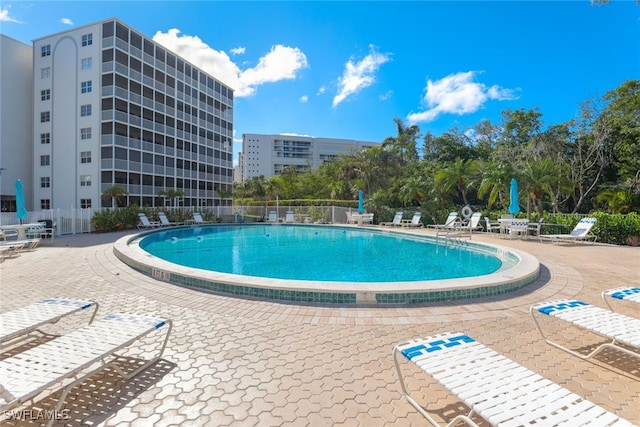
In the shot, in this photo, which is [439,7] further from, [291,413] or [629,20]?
[291,413]

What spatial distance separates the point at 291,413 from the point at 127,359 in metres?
1.86

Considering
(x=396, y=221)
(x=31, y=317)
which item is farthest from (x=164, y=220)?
(x=31, y=317)

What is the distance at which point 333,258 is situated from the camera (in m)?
10.4

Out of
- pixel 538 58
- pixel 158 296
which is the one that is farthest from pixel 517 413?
pixel 538 58

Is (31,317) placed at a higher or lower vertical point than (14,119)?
lower

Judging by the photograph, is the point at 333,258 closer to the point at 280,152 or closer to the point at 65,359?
the point at 65,359

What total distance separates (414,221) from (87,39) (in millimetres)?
33163

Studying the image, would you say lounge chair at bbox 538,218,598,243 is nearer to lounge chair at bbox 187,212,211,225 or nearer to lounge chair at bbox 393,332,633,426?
lounge chair at bbox 393,332,633,426

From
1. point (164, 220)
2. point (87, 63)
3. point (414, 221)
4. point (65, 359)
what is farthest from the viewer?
point (87, 63)

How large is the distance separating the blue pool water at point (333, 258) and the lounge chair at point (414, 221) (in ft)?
12.2

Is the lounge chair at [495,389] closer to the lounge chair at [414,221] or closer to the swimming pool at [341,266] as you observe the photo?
the swimming pool at [341,266]

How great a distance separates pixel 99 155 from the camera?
93.2ft

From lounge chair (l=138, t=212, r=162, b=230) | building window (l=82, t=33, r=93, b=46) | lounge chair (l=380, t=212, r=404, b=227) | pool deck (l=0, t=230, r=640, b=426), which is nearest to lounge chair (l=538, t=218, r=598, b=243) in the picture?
pool deck (l=0, t=230, r=640, b=426)

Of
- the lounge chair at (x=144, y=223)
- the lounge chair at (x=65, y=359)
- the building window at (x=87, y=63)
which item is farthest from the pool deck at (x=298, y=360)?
the building window at (x=87, y=63)
